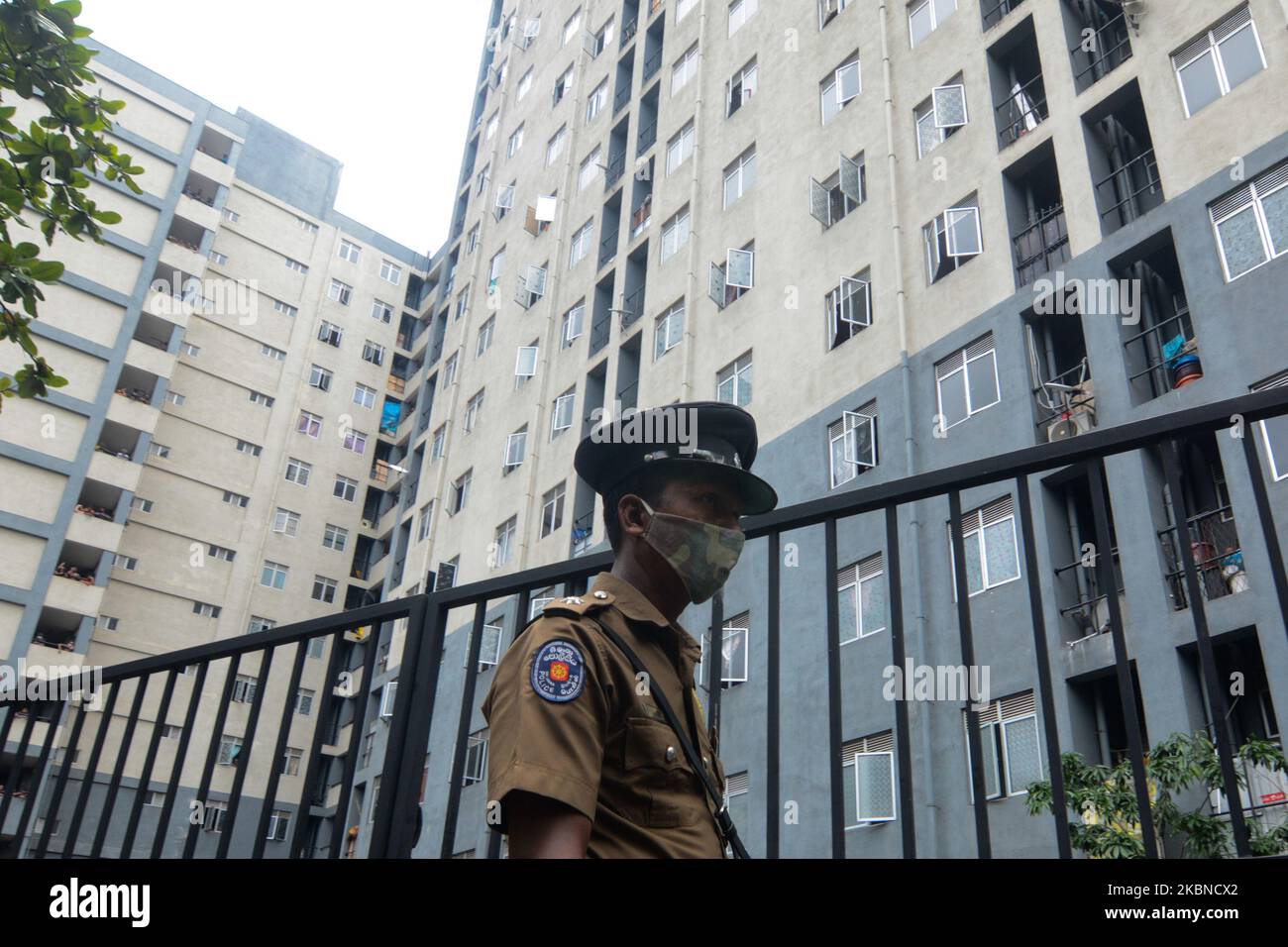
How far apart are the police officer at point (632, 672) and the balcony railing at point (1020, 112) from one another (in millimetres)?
20822

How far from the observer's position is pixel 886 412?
21.6 meters

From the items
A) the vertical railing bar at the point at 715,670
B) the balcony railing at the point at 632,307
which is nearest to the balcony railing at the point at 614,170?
the balcony railing at the point at 632,307

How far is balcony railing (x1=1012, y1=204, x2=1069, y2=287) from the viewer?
19.9 meters

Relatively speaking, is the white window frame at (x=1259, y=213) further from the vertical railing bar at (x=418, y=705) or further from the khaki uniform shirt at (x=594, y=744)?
the khaki uniform shirt at (x=594, y=744)

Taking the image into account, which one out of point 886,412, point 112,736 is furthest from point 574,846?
point 112,736

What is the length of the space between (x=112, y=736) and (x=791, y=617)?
92.1ft

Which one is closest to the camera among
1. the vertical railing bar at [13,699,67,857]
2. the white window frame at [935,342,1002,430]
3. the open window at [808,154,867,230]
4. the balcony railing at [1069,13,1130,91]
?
the vertical railing bar at [13,699,67,857]

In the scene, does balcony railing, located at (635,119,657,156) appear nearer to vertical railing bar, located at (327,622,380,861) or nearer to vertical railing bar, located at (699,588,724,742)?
vertical railing bar, located at (327,622,380,861)

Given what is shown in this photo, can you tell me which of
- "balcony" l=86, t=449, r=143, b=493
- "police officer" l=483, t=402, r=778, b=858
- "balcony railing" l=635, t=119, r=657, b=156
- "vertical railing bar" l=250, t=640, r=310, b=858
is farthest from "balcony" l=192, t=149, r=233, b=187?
"police officer" l=483, t=402, r=778, b=858

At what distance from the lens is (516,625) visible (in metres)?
3.18

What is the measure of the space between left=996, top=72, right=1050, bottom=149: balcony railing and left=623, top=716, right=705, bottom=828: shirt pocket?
2152cm

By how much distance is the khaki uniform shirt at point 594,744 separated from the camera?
2.19 meters

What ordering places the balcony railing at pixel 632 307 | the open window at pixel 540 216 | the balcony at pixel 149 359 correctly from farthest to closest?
the balcony at pixel 149 359 < the open window at pixel 540 216 < the balcony railing at pixel 632 307
